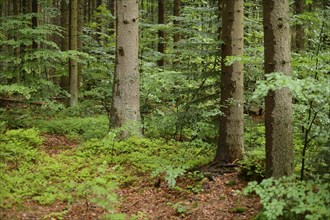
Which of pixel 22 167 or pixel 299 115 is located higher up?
pixel 299 115

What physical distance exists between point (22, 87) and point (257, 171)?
248 inches

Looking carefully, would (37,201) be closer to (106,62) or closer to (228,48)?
(228,48)

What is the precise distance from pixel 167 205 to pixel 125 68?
13.4 feet

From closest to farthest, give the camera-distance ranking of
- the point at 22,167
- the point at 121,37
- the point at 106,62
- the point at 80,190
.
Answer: the point at 80,190
the point at 22,167
the point at 121,37
the point at 106,62

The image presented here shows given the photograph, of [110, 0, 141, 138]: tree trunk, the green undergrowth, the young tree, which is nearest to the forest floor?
the green undergrowth

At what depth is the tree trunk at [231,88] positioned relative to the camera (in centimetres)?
694

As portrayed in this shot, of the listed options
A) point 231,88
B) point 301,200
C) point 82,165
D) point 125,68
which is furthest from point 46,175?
point 301,200

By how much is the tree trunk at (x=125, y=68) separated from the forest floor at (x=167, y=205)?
2318mm

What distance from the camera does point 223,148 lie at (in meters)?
7.10

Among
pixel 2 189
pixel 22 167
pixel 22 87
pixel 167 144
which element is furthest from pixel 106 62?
pixel 2 189

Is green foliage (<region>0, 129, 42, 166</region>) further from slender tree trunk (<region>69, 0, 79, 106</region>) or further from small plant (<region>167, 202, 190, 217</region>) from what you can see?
slender tree trunk (<region>69, 0, 79, 106</region>)

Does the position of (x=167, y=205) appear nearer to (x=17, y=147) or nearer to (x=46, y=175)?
(x=46, y=175)

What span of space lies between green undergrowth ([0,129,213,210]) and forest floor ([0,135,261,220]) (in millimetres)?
182

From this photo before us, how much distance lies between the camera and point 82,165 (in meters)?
7.45
